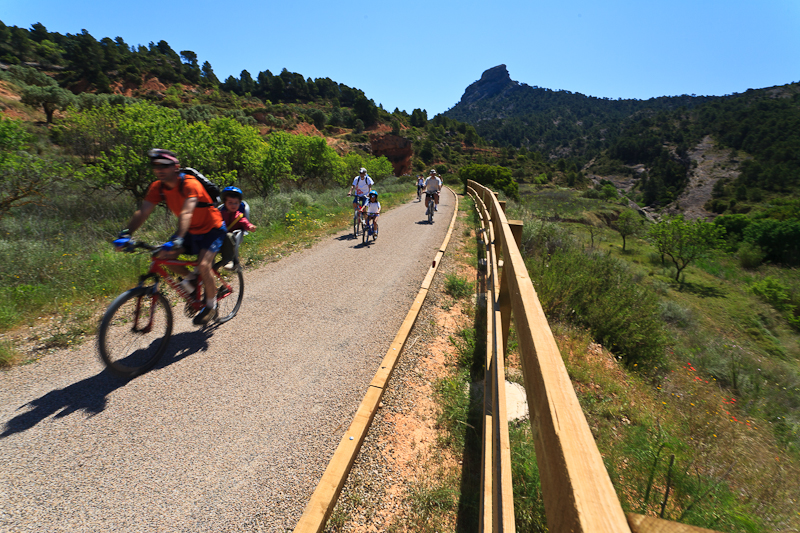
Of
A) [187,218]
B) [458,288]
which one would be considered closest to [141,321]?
[187,218]

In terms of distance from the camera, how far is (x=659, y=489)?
2557 millimetres

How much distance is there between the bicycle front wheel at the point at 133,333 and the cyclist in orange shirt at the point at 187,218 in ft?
1.40

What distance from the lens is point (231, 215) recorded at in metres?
4.96

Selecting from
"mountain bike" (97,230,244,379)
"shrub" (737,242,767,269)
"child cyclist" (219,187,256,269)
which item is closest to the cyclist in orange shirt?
"mountain bike" (97,230,244,379)

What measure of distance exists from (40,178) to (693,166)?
14523 cm

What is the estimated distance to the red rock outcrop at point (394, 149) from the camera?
7725cm

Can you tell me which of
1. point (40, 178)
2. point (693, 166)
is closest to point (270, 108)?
point (40, 178)

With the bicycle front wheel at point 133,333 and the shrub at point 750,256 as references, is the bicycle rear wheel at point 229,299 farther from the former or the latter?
the shrub at point 750,256

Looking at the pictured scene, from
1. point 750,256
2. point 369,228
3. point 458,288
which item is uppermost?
point 369,228

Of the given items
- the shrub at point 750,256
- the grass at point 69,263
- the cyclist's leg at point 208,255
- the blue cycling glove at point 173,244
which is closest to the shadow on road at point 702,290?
the shrub at point 750,256

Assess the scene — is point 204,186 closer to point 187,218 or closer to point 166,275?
point 187,218

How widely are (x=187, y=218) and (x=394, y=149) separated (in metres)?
79.2

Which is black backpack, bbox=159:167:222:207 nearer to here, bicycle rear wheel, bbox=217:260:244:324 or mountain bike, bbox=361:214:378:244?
bicycle rear wheel, bbox=217:260:244:324

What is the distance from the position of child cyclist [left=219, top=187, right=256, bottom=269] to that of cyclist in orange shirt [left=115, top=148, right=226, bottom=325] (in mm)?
480
